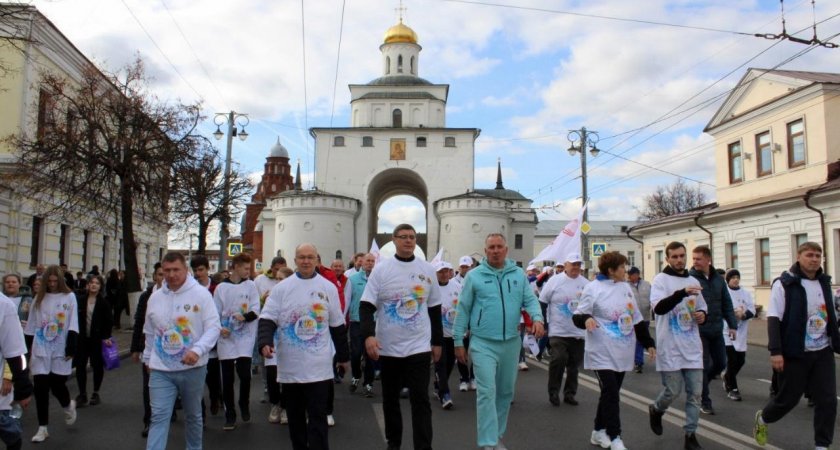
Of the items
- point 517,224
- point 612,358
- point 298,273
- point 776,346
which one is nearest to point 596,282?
point 612,358

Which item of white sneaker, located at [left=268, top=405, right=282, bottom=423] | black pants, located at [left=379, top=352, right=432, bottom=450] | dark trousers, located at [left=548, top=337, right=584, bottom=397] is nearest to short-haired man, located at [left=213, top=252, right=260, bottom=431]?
white sneaker, located at [left=268, top=405, right=282, bottom=423]

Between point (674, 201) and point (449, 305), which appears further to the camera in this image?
point (674, 201)

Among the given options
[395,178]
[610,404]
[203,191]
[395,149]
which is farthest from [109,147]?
[395,178]

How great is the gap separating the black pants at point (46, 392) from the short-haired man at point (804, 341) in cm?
711

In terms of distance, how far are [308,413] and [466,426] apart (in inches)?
111

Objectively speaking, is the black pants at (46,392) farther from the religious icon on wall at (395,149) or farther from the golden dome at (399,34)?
the golden dome at (399,34)

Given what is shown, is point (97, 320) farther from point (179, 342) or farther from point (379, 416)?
point (179, 342)

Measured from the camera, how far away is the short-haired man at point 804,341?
20.1 ft

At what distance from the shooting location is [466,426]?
7926 mm

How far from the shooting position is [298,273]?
5969mm

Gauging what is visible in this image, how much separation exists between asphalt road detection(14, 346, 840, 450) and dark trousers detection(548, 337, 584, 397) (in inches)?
10.8

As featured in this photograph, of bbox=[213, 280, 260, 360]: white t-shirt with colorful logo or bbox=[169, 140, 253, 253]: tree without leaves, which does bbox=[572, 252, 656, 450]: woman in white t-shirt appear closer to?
bbox=[213, 280, 260, 360]: white t-shirt with colorful logo

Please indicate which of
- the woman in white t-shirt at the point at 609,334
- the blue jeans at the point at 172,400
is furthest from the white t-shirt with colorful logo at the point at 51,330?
the woman in white t-shirt at the point at 609,334

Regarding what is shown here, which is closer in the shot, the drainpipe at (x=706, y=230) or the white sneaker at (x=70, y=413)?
the white sneaker at (x=70, y=413)
